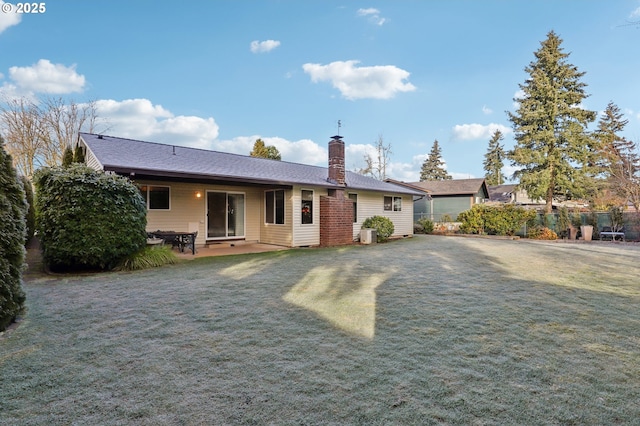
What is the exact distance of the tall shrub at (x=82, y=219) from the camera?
6215 mm

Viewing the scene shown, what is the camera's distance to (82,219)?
6.29m

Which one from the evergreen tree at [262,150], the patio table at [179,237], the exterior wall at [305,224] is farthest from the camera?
the evergreen tree at [262,150]

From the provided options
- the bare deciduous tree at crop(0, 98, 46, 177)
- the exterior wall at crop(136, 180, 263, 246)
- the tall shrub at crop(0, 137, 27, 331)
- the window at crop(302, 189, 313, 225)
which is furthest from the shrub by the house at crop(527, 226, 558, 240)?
the bare deciduous tree at crop(0, 98, 46, 177)

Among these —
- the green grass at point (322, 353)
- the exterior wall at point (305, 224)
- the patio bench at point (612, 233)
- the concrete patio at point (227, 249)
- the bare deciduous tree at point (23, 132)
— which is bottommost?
the green grass at point (322, 353)

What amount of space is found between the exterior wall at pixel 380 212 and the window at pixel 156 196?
683cm

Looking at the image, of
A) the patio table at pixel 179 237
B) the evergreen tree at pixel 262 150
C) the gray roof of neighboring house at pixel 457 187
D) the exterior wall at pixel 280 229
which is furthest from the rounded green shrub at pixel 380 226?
the evergreen tree at pixel 262 150

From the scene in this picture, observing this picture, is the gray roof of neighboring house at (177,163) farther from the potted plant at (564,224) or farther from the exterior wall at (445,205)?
the exterior wall at (445,205)

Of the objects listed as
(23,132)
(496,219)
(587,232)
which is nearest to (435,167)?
(496,219)

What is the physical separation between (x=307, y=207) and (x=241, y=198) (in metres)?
2.54

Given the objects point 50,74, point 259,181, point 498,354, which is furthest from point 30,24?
point 498,354

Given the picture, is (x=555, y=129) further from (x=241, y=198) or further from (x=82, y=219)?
(x=82, y=219)

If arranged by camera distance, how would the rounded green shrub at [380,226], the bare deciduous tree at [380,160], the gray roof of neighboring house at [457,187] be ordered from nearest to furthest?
the rounded green shrub at [380,226]
the gray roof of neighboring house at [457,187]
the bare deciduous tree at [380,160]

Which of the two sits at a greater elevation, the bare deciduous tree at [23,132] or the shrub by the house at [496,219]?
the bare deciduous tree at [23,132]

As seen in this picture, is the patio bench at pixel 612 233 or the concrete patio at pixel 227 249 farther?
the patio bench at pixel 612 233
